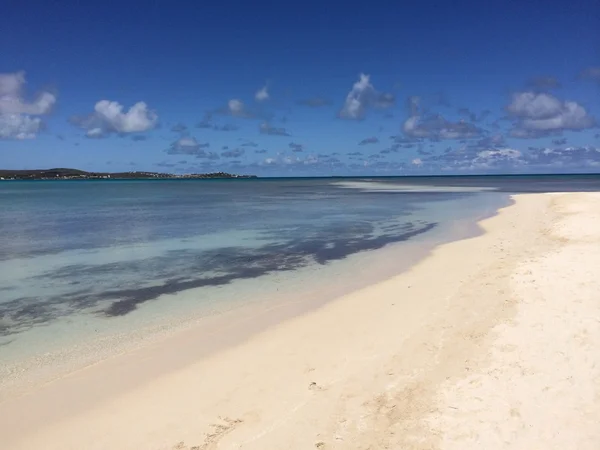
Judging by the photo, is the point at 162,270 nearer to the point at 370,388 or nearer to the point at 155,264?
the point at 155,264

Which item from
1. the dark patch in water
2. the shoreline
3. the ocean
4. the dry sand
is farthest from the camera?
the dark patch in water

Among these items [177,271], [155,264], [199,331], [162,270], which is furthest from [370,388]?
[155,264]

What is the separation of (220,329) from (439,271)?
6.50 metres

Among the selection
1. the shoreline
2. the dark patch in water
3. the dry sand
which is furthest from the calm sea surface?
the dry sand

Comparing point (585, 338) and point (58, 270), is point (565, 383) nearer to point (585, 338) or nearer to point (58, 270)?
point (585, 338)

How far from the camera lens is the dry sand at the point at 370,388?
4.52 metres

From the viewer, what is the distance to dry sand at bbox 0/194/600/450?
4.52 metres

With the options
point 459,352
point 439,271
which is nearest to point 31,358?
point 459,352

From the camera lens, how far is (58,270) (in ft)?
42.3

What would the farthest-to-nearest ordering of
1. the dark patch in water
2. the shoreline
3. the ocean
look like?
1. the dark patch in water
2. the ocean
3. the shoreline

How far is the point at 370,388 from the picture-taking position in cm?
552

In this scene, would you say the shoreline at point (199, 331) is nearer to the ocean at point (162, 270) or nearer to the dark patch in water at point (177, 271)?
the ocean at point (162, 270)

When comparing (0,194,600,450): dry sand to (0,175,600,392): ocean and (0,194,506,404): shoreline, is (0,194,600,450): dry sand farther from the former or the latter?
(0,175,600,392): ocean

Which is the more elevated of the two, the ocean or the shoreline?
the ocean
